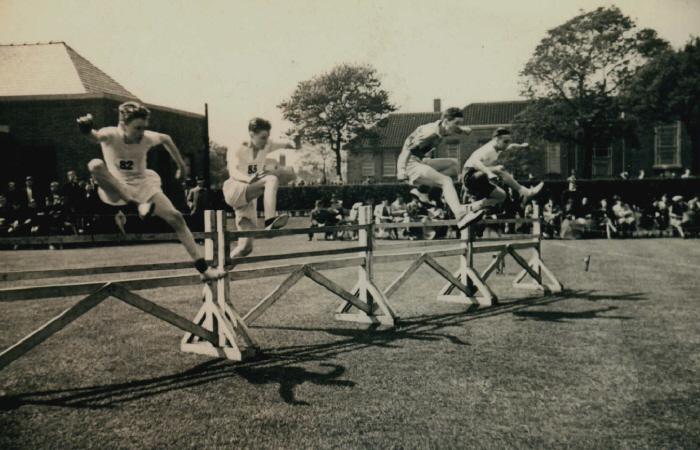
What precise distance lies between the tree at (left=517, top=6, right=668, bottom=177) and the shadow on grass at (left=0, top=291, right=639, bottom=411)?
35254 mm

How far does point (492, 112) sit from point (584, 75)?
591 inches

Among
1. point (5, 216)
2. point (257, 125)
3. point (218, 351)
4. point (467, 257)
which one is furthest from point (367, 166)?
point (257, 125)

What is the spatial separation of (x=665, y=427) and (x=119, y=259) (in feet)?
48.7

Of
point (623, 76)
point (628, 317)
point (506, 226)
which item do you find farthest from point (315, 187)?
point (628, 317)

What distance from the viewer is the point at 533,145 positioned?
1777 inches

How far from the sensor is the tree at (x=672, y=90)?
37906mm

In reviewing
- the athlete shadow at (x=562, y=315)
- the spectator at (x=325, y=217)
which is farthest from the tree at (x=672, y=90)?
the athlete shadow at (x=562, y=315)

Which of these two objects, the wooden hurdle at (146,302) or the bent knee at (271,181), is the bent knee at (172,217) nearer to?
the wooden hurdle at (146,302)

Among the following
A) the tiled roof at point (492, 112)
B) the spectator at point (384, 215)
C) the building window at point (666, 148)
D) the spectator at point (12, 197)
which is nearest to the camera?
the spectator at point (12, 197)

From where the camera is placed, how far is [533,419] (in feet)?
18.0

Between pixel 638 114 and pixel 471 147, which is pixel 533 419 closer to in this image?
pixel 638 114

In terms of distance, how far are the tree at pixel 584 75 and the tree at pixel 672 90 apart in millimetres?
1165

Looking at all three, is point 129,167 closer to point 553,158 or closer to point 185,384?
point 185,384

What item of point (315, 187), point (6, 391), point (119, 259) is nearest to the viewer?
point (6, 391)
